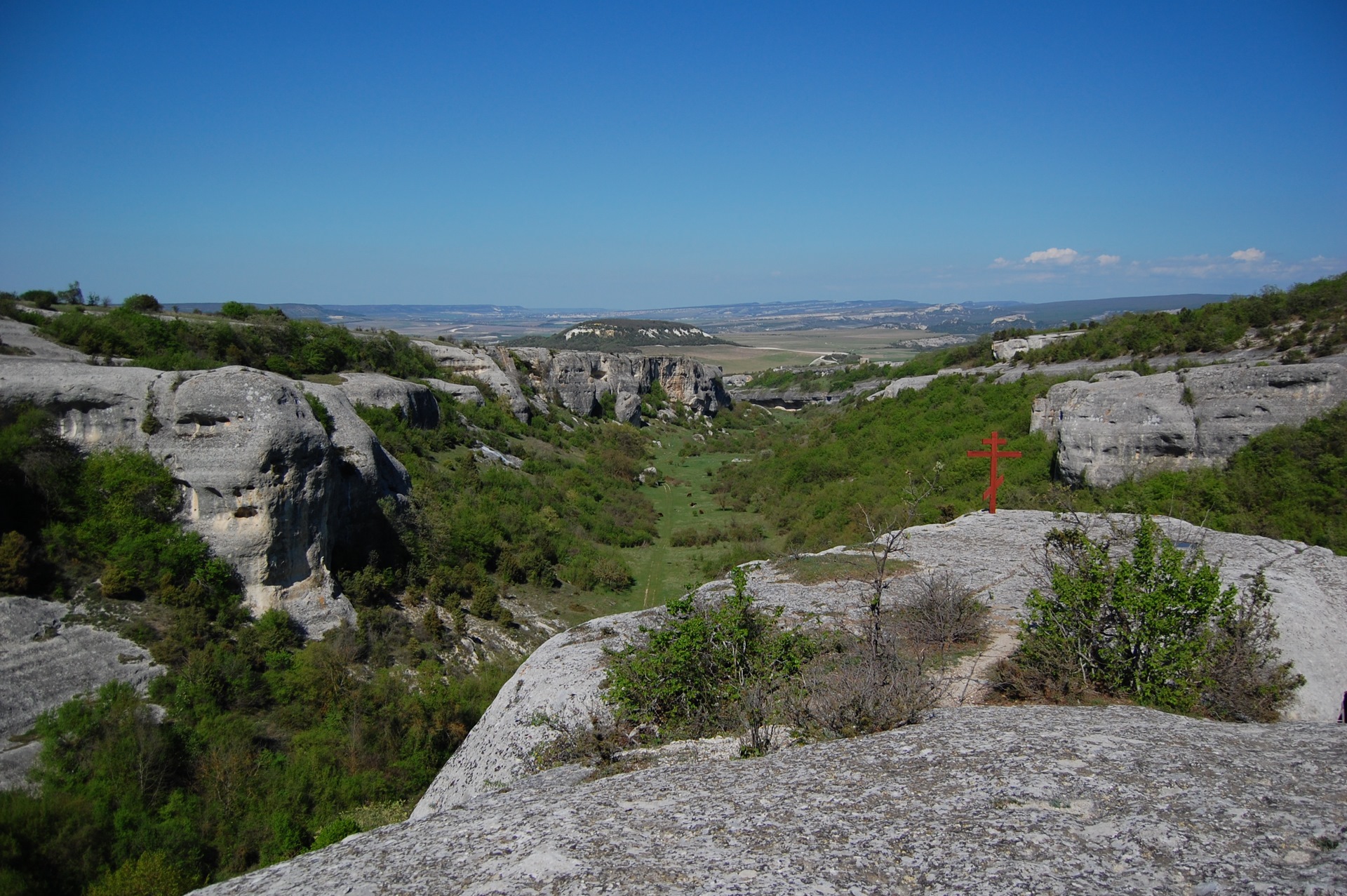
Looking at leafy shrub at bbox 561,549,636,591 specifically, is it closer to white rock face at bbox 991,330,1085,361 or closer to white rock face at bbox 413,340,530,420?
white rock face at bbox 413,340,530,420

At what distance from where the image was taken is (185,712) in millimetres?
11609

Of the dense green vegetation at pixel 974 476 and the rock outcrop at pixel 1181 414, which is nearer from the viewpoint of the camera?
the dense green vegetation at pixel 974 476

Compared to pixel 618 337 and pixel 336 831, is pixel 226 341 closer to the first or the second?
pixel 336 831

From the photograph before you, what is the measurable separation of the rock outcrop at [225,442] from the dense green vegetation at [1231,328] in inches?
1025

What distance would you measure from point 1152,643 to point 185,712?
550 inches

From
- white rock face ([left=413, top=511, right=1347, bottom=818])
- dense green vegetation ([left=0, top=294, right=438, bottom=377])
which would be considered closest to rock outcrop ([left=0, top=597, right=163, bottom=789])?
white rock face ([left=413, top=511, right=1347, bottom=818])

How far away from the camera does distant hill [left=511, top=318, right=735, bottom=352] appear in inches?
3757

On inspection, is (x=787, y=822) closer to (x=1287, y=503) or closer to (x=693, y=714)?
(x=693, y=714)

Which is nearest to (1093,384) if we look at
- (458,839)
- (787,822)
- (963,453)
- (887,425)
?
(963,453)

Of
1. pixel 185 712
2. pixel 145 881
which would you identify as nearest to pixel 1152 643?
pixel 145 881

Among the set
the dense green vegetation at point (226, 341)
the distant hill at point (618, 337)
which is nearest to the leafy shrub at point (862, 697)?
the dense green vegetation at point (226, 341)

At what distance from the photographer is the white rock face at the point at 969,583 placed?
7.56 m

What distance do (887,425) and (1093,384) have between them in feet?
33.2

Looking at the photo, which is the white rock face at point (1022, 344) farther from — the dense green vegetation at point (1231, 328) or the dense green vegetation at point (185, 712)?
the dense green vegetation at point (185, 712)
